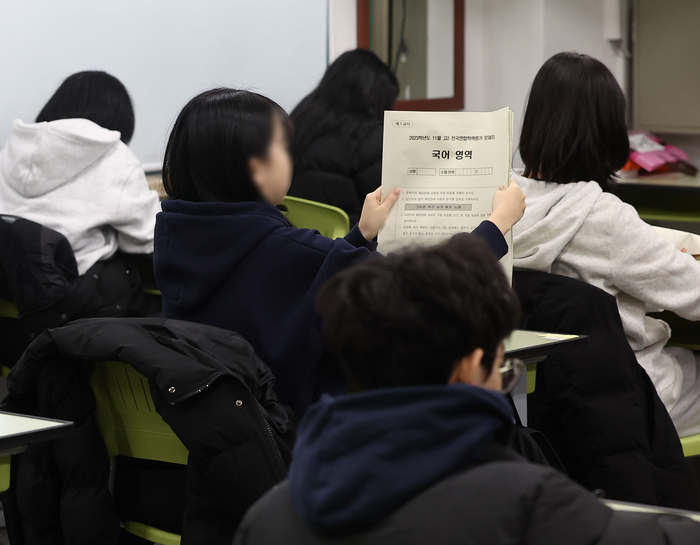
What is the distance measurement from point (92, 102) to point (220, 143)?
4.56 ft

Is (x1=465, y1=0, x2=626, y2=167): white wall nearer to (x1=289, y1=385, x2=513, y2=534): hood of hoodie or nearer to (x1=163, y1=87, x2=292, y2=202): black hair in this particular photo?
(x1=163, y1=87, x2=292, y2=202): black hair

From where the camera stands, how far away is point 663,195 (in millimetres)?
3590

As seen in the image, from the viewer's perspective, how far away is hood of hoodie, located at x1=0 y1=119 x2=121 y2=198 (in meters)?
2.36

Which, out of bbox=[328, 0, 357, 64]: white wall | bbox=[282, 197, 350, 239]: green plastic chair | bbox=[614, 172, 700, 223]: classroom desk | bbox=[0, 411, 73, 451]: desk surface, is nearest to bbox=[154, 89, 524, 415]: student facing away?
bbox=[0, 411, 73, 451]: desk surface

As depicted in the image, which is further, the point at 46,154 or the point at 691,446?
the point at 46,154

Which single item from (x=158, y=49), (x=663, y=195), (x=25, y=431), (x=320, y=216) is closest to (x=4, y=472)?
(x=25, y=431)

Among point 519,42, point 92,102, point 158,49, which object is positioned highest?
point 519,42

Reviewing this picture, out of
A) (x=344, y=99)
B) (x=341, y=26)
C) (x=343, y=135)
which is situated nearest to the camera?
(x=343, y=135)

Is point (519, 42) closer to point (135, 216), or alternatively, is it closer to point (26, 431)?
point (135, 216)

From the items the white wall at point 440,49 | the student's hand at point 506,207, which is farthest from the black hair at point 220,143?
the white wall at point 440,49

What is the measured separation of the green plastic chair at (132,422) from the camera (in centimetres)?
Result: 127

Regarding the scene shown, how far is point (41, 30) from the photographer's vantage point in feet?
9.05

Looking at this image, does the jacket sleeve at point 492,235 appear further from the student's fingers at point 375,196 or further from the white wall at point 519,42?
the white wall at point 519,42

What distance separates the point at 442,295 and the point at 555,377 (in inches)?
38.0
